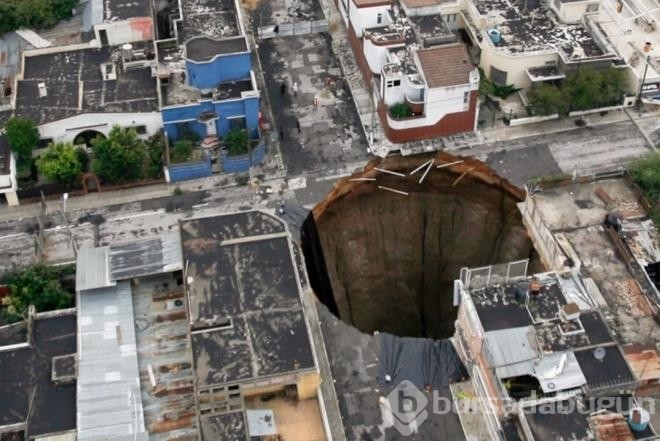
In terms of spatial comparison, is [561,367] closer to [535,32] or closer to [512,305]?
[512,305]

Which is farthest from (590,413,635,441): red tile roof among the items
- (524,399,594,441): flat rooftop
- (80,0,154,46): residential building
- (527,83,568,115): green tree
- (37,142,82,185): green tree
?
(80,0,154,46): residential building

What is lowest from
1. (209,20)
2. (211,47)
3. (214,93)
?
(214,93)

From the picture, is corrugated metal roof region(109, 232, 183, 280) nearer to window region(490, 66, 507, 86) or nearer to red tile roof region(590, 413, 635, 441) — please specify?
red tile roof region(590, 413, 635, 441)

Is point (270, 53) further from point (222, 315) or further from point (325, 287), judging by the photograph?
point (222, 315)

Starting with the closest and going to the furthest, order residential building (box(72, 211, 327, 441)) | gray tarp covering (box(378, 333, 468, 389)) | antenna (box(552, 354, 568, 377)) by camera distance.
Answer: antenna (box(552, 354, 568, 377)) < residential building (box(72, 211, 327, 441)) < gray tarp covering (box(378, 333, 468, 389))

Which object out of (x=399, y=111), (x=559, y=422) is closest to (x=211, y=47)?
(x=399, y=111)

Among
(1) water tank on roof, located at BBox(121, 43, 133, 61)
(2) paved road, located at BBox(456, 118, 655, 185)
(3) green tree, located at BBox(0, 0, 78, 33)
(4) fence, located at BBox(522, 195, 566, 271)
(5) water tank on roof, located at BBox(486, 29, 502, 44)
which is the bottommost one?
(4) fence, located at BBox(522, 195, 566, 271)
